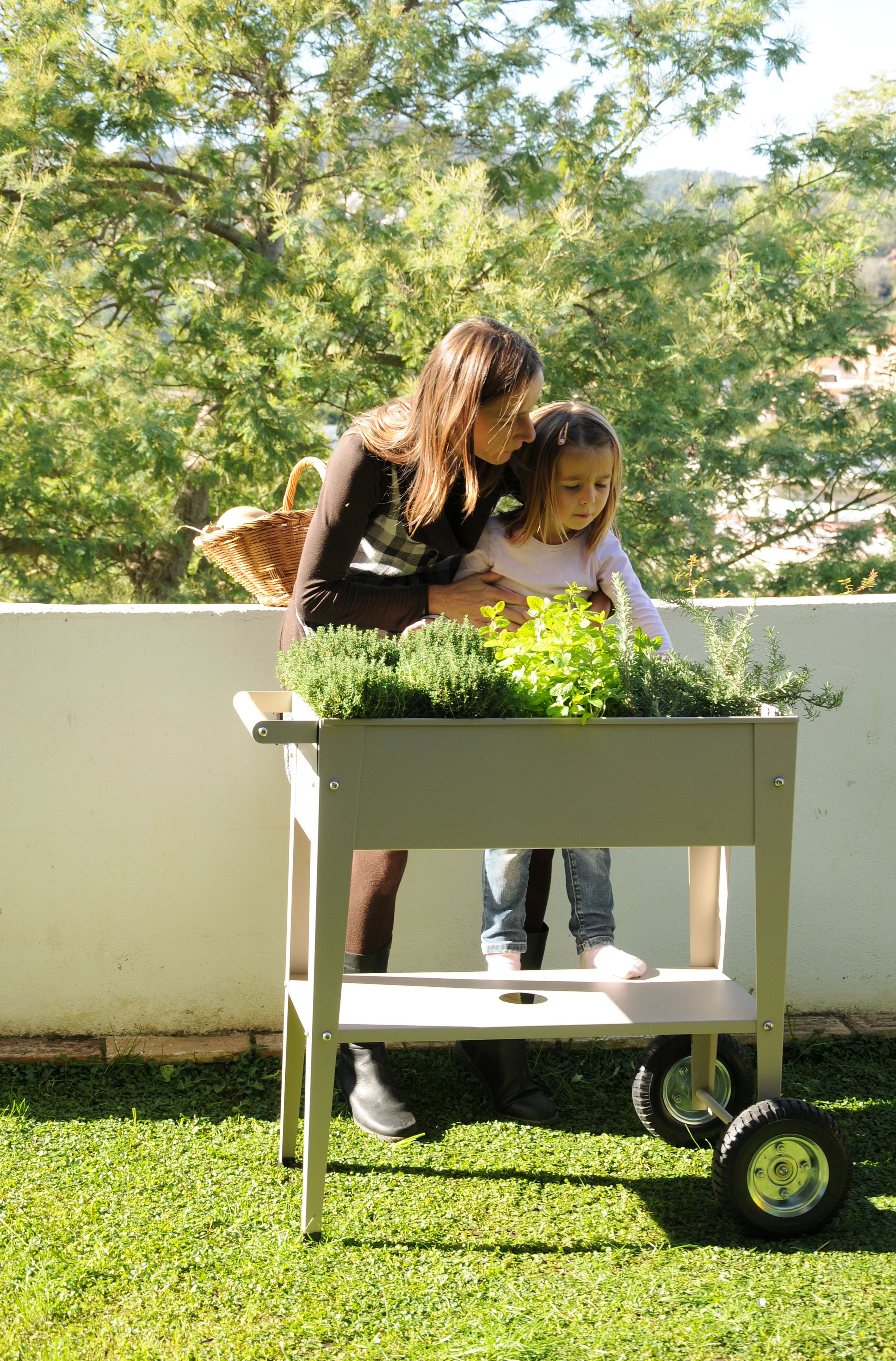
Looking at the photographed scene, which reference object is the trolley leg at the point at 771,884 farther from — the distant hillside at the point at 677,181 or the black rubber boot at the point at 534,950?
the distant hillside at the point at 677,181

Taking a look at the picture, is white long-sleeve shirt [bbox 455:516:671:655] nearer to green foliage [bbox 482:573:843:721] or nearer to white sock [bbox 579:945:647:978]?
green foliage [bbox 482:573:843:721]

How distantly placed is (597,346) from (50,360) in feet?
13.3

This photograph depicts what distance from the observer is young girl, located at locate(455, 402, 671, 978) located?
2234 mm

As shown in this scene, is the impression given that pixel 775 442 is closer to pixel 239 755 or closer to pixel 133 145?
pixel 133 145

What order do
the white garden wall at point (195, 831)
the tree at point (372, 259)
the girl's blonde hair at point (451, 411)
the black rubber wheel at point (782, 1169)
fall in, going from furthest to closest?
the tree at point (372, 259) < the white garden wall at point (195, 831) < the girl's blonde hair at point (451, 411) < the black rubber wheel at point (782, 1169)

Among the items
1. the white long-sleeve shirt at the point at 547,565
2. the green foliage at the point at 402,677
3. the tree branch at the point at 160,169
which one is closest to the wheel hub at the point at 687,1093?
the white long-sleeve shirt at the point at 547,565

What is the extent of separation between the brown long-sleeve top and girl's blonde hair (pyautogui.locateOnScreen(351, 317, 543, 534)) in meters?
0.04

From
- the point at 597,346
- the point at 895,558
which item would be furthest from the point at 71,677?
the point at 895,558

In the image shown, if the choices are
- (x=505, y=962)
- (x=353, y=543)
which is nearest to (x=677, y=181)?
(x=353, y=543)

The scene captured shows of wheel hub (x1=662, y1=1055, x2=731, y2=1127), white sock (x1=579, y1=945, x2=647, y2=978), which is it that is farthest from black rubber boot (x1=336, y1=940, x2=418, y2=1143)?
wheel hub (x1=662, y1=1055, x2=731, y2=1127)

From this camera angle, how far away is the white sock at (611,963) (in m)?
2.18

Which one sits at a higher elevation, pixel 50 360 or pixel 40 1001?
pixel 50 360

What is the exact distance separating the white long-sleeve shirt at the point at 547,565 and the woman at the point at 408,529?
31 millimetres

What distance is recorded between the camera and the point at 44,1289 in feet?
5.75
